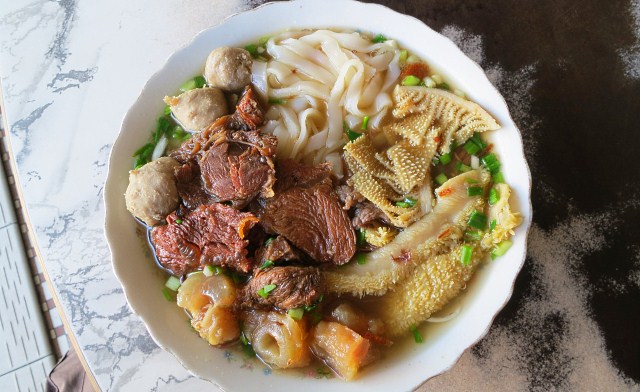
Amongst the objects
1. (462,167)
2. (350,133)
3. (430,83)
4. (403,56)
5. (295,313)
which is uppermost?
(403,56)

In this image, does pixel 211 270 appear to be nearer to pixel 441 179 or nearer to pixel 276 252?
pixel 276 252

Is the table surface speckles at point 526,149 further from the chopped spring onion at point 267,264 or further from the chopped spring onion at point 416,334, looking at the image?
the chopped spring onion at point 267,264

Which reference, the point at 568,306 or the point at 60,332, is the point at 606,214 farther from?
the point at 60,332

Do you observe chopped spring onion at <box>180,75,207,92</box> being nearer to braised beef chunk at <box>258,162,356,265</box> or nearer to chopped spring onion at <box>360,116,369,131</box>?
braised beef chunk at <box>258,162,356,265</box>

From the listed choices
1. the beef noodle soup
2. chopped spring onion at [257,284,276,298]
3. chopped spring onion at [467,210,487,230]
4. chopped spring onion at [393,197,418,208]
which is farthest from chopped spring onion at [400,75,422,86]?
chopped spring onion at [257,284,276,298]

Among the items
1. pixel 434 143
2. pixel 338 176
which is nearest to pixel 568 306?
pixel 434 143

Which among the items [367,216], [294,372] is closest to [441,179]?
[367,216]
